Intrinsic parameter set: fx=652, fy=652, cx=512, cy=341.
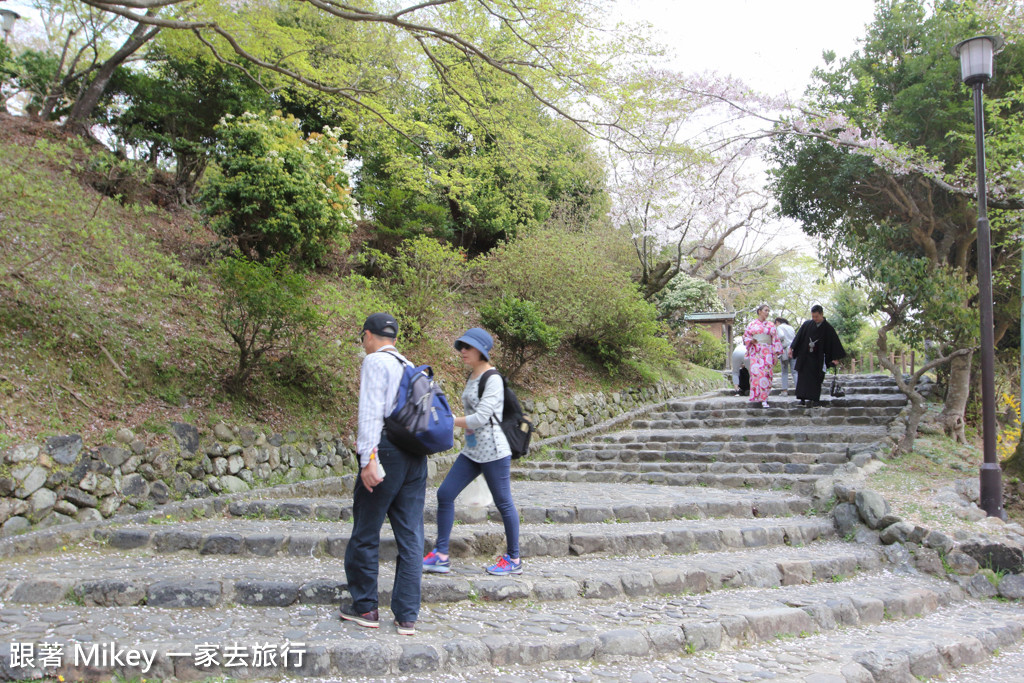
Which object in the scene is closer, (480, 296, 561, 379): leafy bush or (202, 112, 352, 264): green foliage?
(202, 112, 352, 264): green foliage

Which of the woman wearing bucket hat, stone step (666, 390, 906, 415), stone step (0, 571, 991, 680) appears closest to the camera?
stone step (0, 571, 991, 680)

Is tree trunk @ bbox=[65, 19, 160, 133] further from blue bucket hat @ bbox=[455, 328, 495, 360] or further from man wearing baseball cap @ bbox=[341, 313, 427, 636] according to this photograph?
man wearing baseball cap @ bbox=[341, 313, 427, 636]

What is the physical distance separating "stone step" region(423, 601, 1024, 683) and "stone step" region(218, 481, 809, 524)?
90.9 inches

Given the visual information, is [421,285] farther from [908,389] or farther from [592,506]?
[908,389]

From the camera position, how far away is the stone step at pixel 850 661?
12.5ft

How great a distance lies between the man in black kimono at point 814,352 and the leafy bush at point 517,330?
15.1 feet

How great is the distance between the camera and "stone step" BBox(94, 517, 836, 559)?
5480 millimetres

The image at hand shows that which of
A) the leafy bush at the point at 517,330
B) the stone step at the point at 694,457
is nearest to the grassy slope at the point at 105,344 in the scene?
the leafy bush at the point at 517,330

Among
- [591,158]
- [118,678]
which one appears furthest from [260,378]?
[591,158]

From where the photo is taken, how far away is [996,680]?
4.32 m

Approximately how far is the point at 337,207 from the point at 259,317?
14.8ft

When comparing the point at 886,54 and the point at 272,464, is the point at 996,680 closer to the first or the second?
the point at 272,464

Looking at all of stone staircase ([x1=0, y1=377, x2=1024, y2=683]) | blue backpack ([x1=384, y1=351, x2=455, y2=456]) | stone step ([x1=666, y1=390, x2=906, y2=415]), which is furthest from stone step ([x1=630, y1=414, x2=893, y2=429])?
blue backpack ([x1=384, y1=351, x2=455, y2=456])

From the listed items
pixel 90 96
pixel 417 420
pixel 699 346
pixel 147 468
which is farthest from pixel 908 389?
pixel 90 96
